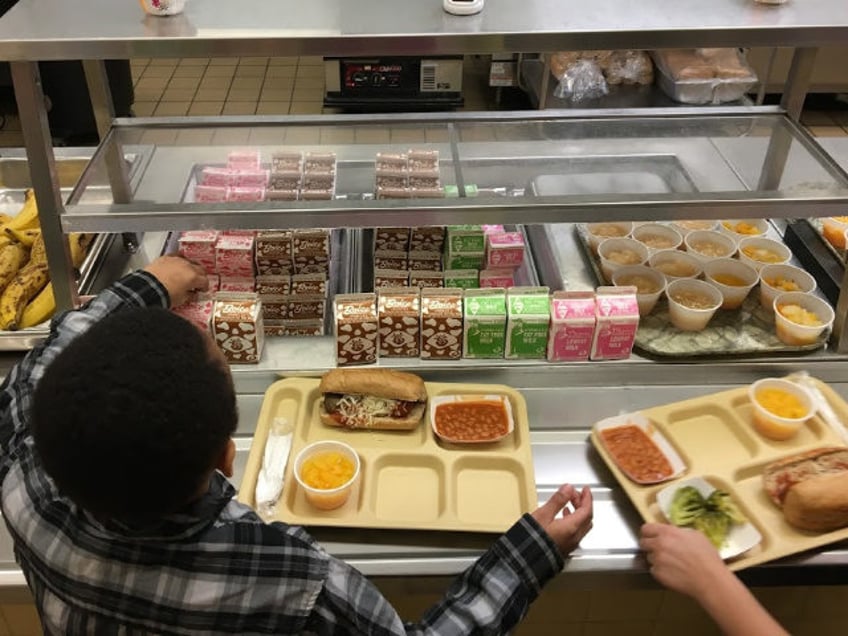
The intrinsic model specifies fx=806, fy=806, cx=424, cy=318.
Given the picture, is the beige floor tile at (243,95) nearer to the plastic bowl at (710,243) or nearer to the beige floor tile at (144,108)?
the beige floor tile at (144,108)

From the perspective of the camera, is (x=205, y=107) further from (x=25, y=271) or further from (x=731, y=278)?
(x=731, y=278)

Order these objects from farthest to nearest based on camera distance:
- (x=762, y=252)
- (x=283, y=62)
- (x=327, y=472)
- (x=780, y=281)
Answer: (x=283, y=62)
(x=762, y=252)
(x=780, y=281)
(x=327, y=472)

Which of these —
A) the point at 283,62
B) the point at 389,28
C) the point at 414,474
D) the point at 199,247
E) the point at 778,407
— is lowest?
the point at 283,62

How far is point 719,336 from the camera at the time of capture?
2.13 meters

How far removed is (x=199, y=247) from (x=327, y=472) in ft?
2.24

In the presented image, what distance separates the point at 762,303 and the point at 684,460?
62cm

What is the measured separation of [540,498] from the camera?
1830 mm

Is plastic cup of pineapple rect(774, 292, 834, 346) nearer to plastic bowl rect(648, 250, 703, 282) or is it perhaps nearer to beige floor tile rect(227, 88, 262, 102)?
plastic bowl rect(648, 250, 703, 282)

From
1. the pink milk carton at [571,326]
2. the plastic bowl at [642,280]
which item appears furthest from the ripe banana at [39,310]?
the plastic bowl at [642,280]

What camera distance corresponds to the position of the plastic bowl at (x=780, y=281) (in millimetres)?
2195

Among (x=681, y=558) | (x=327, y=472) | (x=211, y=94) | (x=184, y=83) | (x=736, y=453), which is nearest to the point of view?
(x=681, y=558)

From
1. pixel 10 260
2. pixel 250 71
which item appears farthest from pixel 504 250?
pixel 250 71

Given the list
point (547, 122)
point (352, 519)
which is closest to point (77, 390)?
point (352, 519)

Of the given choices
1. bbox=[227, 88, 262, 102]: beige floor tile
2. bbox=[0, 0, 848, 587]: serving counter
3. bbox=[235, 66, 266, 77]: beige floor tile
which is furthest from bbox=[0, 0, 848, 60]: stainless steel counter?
bbox=[235, 66, 266, 77]: beige floor tile
